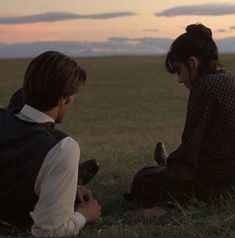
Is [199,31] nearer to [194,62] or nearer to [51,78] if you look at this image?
[194,62]

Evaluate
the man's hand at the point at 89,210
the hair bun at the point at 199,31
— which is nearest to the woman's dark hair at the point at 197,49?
the hair bun at the point at 199,31

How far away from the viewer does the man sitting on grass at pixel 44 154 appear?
3131 mm

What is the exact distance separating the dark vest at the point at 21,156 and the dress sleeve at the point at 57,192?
0.07 m

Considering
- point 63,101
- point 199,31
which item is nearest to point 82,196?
point 63,101

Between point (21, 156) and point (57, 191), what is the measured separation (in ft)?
0.99

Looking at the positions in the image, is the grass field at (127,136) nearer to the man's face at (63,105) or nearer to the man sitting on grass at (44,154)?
the man sitting on grass at (44,154)

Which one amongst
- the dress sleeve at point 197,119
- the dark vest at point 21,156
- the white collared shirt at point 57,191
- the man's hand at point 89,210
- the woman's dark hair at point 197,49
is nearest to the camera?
the white collared shirt at point 57,191

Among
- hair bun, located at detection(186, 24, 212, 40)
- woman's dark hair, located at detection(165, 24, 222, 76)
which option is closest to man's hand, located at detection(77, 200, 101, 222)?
woman's dark hair, located at detection(165, 24, 222, 76)

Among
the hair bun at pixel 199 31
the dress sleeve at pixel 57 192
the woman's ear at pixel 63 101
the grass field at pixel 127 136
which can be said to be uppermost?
the hair bun at pixel 199 31

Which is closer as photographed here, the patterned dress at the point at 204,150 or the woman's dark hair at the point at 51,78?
the woman's dark hair at the point at 51,78

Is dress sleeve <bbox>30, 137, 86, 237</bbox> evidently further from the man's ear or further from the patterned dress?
the man's ear

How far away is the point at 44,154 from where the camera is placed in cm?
320

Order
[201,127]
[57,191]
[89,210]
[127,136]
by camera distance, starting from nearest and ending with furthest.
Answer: [57,191]
[89,210]
[201,127]
[127,136]

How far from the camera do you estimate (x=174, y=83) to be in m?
37.2
